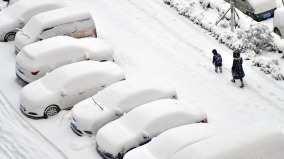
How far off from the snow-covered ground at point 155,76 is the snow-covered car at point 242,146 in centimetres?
300

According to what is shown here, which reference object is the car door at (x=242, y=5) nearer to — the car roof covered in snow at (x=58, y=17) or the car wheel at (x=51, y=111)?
the car roof covered in snow at (x=58, y=17)

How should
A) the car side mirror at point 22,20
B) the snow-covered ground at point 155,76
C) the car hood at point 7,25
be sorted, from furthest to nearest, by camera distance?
the car side mirror at point 22,20, the car hood at point 7,25, the snow-covered ground at point 155,76

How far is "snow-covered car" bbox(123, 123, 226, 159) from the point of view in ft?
44.7

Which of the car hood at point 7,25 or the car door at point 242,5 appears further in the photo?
the car door at point 242,5

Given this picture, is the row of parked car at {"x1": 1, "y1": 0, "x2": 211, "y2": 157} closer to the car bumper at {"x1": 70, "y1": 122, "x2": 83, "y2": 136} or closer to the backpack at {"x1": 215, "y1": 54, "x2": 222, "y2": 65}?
the car bumper at {"x1": 70, "y1": 122, "x2": 83, "y2": 136}

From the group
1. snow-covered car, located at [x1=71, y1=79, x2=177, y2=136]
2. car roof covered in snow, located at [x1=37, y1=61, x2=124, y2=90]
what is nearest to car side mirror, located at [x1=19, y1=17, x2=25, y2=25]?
car roof covered in snow, located at [x1=37, y1=61, x2=124, y2=90]

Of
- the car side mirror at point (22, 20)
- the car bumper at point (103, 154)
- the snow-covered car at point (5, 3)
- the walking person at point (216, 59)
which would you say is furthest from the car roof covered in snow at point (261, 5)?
the car bumper at point (103, 154)

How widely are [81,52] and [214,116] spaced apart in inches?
221

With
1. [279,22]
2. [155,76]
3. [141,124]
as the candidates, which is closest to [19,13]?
[155,76]

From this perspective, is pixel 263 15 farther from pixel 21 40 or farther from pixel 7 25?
pixel 7 25

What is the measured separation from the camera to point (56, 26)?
68.9ft

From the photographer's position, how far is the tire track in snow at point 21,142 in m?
15.6

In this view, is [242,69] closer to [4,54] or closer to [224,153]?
[224,153]

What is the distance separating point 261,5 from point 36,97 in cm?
1172
